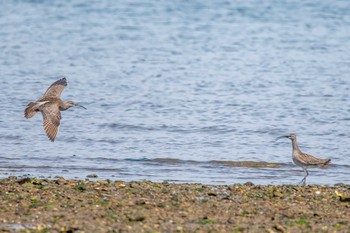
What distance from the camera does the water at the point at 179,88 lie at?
17125mm

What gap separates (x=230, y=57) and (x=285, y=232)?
70.7ft

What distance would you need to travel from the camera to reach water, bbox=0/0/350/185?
17.1 metres

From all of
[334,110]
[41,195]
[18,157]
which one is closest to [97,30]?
[334,110]

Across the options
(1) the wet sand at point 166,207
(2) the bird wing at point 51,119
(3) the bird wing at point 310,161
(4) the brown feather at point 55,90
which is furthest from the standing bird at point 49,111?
(3) the bird wing at point 310,161

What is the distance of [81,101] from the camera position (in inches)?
922

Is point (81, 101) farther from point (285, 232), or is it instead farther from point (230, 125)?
point (285, 232)

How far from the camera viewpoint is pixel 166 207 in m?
12.2

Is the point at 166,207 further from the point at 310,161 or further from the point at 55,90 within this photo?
the point at 55,90

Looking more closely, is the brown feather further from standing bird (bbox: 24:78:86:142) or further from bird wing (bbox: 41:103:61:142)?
bird wing (bbox: 41:103:61:142)

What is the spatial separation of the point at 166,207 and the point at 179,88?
13598mm

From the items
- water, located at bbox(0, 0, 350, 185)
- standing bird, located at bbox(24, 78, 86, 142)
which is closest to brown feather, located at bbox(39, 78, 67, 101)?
standing bird, located at bbox(24, 78, 86, 142)

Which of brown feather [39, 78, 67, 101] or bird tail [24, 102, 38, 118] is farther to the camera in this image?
brown feather [39, 78, 67, 101]

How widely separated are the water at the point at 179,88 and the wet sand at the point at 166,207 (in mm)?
1713

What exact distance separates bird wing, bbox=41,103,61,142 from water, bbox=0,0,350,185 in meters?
0.49
